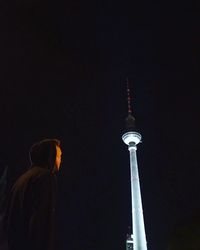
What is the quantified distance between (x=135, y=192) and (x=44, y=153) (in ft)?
190

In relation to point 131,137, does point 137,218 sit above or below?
below

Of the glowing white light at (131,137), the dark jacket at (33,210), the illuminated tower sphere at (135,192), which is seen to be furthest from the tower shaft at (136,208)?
the dark jacket at (33,210)

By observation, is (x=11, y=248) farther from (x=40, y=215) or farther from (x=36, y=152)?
(x=36, y=152)

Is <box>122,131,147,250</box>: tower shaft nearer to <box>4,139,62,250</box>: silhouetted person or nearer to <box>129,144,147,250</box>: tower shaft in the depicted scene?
<box>129,144,147,250</box>: tower shaft

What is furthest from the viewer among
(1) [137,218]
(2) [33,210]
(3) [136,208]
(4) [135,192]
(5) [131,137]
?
(5) [131,137]

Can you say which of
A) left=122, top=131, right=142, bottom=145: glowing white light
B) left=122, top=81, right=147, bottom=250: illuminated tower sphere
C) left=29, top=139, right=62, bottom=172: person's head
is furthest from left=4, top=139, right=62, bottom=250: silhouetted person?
left=122, top=131, right=142, bottom=145: glowing white light

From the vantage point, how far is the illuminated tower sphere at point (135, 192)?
56.3 m

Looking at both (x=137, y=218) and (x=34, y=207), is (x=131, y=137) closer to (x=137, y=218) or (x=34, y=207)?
(x=137, y=218)

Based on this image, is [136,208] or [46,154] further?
[136,208]

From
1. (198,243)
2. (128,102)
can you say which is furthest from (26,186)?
(128,102)

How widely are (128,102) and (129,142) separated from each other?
41.1 feet

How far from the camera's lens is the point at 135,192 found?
59.9 m

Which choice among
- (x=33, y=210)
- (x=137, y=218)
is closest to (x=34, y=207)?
(x=33, y=210)

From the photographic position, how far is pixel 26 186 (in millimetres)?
2855
